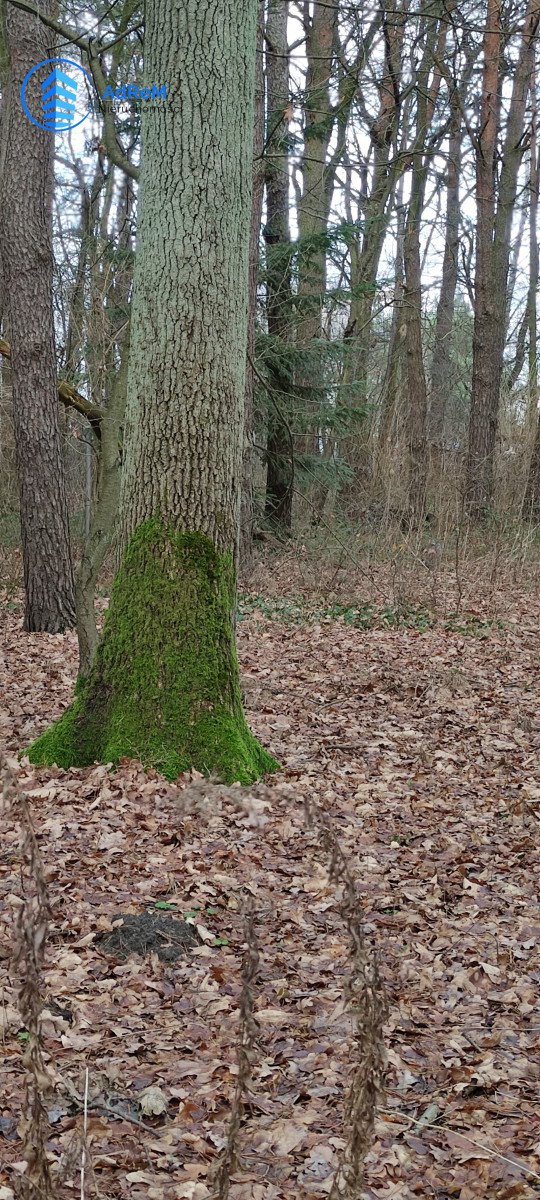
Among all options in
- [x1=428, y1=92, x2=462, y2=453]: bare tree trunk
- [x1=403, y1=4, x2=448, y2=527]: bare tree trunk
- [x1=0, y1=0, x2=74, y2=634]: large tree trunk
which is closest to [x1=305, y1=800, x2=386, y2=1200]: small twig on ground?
[x1=0, y1=0, x2=74, y2=634]: large tree trunk

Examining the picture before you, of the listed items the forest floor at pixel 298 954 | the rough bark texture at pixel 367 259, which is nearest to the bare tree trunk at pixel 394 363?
the rough bark texture at pixel 367 259

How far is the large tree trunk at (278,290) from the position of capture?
1356 centimetres

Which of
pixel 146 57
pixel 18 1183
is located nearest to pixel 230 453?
pixel 146 57

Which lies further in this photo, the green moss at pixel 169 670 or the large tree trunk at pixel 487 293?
the large tree trunk at pixel 487 293

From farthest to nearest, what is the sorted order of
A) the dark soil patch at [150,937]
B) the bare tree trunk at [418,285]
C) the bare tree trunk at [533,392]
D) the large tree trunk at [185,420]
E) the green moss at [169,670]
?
the bare tree trunk at [533,392] < the bare tree trunk at [418,285] < the green moss at [169,670] < the large tree trunk at [185,420] < the dark soil patch at [150,937]

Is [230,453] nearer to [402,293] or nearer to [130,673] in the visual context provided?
[130,673]

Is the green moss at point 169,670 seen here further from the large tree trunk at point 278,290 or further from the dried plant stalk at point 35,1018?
the large tree trunk at point 278,290

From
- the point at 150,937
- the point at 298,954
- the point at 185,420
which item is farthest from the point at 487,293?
the point at 150,937

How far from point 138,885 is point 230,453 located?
249 centimetres

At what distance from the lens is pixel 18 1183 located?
6.16 feet

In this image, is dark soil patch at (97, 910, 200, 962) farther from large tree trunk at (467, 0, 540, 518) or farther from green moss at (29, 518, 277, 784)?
large tree trunk at (467, 0, 540, 518)

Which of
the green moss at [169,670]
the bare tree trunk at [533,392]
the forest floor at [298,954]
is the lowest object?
the forest floor at [298,954]

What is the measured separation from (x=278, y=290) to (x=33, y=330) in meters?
5.16

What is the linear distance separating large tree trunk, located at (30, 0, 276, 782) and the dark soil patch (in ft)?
4.27
